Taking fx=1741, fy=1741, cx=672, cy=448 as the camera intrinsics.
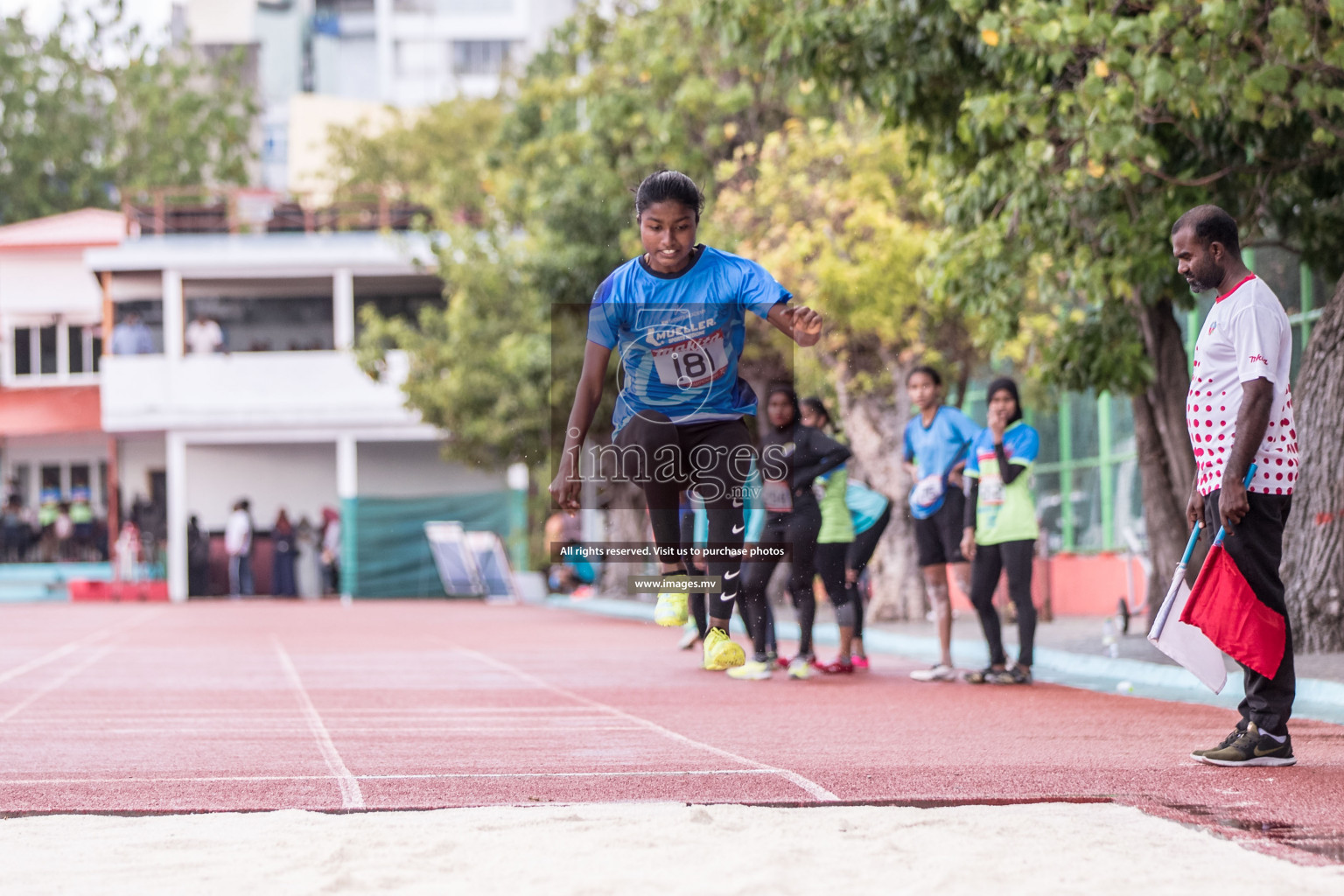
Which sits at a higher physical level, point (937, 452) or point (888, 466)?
point (937, 452)

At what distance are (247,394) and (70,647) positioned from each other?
22749mm

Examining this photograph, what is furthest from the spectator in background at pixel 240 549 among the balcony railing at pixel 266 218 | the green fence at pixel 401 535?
the balcony railing at pixel 266 218

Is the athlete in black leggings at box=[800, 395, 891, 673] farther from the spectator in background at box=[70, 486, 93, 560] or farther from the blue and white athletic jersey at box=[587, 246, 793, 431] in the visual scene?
the spectator in background at box=[70, 486, 93, 560]

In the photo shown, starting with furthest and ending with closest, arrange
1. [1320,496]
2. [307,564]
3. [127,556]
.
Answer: [307,564]
[127,556]
[1320,496]

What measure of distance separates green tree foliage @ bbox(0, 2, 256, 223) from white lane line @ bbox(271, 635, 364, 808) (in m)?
47.7

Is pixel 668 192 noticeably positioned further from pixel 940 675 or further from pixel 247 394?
pixel 247 394

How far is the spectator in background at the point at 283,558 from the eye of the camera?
38.9 meters

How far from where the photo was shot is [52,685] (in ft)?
41.5

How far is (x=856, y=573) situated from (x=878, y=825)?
24.1 ft

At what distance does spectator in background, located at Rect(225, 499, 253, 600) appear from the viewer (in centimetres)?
3847

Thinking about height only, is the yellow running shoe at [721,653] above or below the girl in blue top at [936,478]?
below

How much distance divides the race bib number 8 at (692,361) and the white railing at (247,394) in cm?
3335

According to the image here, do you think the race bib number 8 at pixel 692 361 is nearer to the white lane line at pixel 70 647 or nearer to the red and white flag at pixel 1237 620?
the red and white flag at pixel 1237 620

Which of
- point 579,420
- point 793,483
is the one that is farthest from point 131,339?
point 579,420
